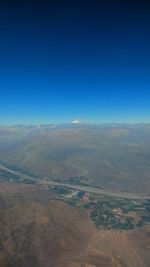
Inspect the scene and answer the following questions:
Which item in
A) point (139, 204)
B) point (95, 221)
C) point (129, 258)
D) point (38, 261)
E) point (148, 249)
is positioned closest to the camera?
point (38, 261)

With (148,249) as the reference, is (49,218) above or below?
above

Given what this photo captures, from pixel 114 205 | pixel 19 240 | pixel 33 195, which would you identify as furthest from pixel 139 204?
pixel 19 240

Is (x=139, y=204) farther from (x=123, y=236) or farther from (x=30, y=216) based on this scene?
(x=30, y=216)

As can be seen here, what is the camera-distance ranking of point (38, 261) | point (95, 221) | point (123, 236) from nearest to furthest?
point (38, 261), point (123, 236), point (95, 221)

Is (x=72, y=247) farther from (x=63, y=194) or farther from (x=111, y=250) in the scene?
(x=63, y=194)

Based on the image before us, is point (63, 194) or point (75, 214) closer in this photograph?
point (75, 214)

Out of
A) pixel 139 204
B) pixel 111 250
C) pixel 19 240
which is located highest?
pixel 19 240
